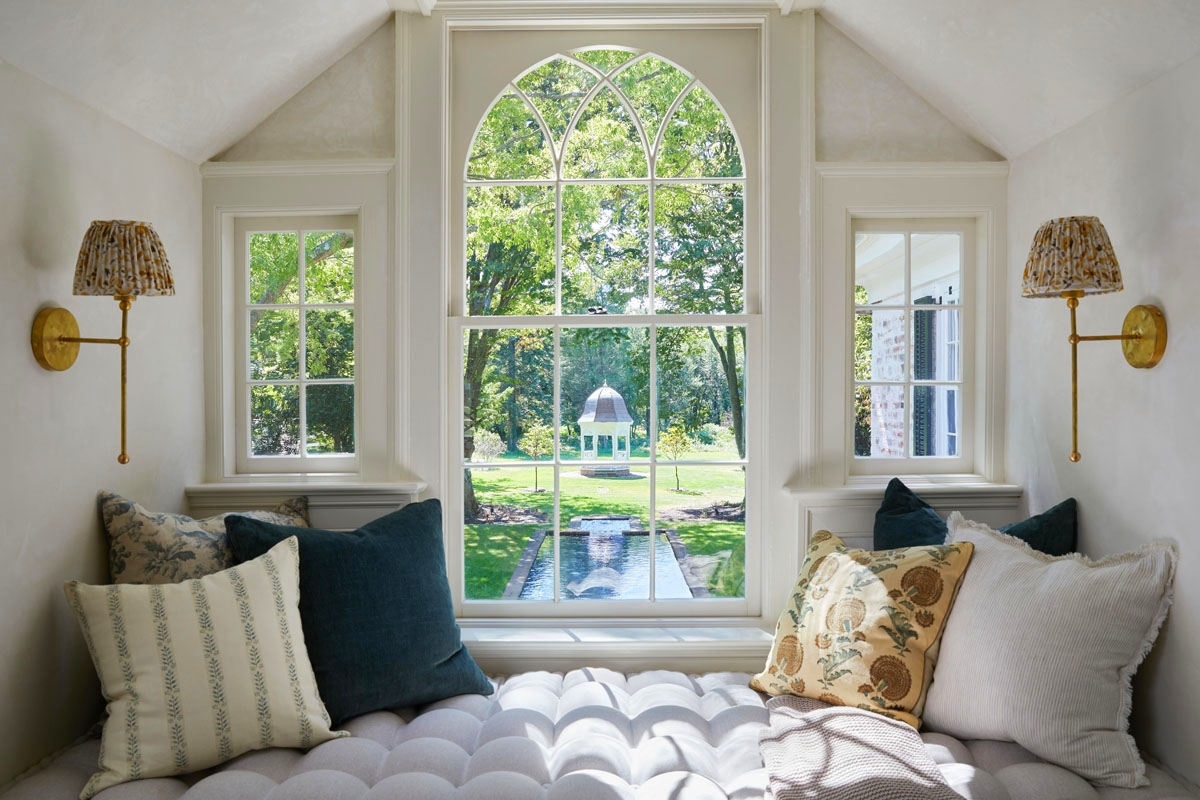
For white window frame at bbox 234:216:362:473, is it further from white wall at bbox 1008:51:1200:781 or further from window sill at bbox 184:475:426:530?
white wall at bbox 1008:51:1200:781

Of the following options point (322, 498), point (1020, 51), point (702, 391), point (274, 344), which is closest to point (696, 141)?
point (702, 391)

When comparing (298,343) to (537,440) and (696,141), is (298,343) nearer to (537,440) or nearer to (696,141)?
(537,440)

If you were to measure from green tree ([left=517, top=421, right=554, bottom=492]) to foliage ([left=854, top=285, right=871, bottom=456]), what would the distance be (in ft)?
3.70

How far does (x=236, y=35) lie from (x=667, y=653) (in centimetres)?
237

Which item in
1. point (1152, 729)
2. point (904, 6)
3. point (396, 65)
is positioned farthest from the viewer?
point (396, 65)

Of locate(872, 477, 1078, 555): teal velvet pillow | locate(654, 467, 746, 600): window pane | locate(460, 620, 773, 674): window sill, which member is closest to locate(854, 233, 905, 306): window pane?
locate(872, 477, 1078, 555): teal velvet pillow

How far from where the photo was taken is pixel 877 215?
264 cm

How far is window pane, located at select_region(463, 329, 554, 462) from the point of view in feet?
8.90

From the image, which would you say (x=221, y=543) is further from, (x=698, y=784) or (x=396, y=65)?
(x=396, y=65)

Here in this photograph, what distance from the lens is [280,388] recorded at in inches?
107

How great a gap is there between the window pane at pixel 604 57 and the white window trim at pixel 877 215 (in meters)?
0.85

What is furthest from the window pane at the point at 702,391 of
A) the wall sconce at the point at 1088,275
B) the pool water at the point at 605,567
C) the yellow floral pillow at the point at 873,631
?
the wall sconce at the point at 1088,275

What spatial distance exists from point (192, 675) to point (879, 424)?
89.9 inches

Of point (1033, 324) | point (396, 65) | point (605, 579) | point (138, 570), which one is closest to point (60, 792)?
point (138, 570)
